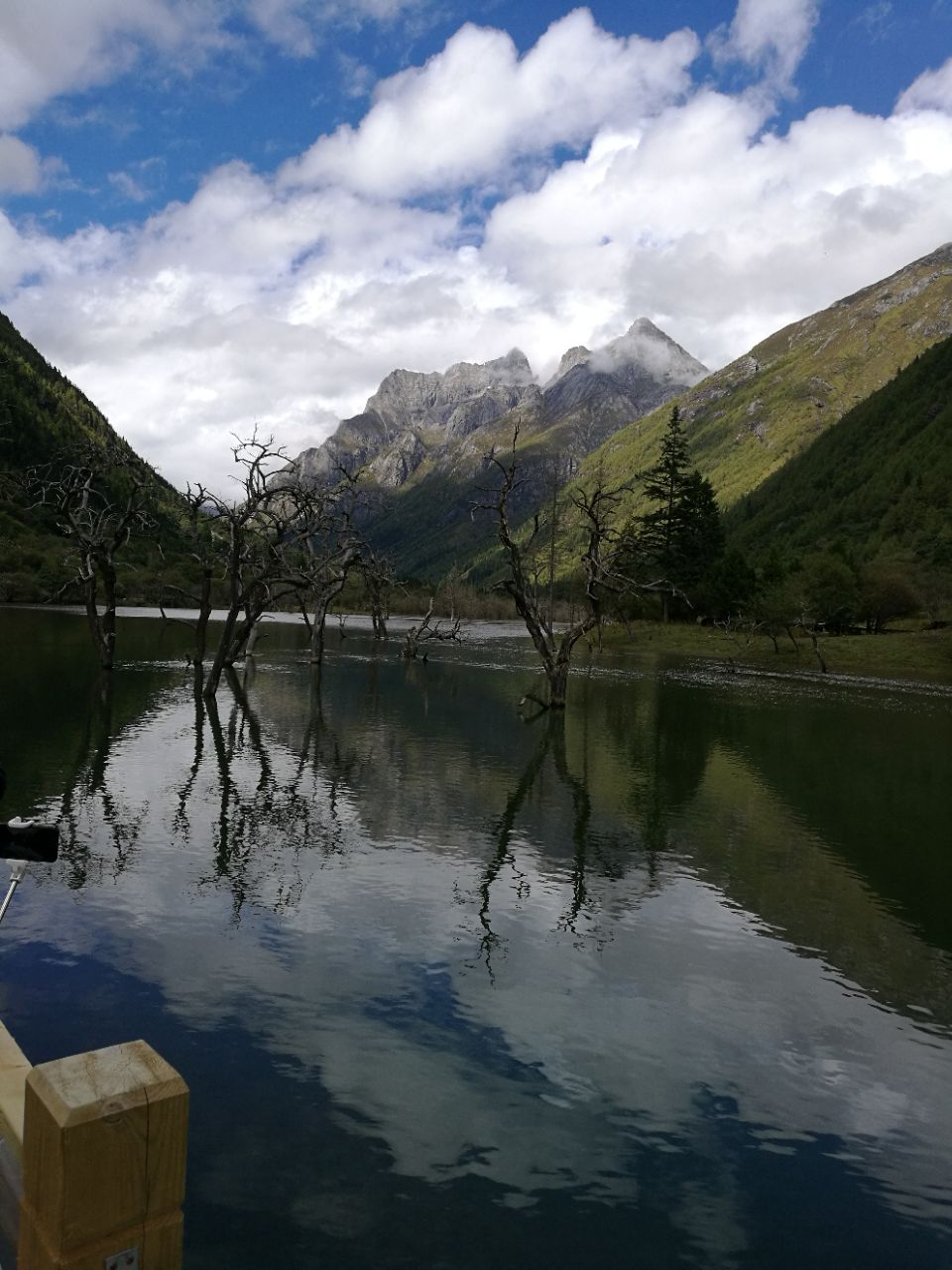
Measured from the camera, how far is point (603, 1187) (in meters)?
6.87

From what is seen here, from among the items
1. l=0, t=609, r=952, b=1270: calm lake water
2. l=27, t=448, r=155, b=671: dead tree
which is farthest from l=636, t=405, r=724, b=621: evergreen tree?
l=0, t=609, r=952, b=1270: calm lake water

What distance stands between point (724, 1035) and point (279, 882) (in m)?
6.82

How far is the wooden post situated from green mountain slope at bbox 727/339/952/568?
358 ft

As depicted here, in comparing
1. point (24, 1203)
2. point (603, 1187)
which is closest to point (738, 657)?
point (603, 1187)

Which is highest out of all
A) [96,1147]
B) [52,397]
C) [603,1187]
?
[52,397]

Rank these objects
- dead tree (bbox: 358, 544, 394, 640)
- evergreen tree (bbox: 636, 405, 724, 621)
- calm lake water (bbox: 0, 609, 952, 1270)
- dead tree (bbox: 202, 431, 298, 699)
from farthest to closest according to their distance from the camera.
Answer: evergreen tree (bbox: 636, 405, 724, 621)
dead tree (bbox: 358, 544, 394, 640)
dead tree (bbox: 202, 431, 298, 699)
calm lake water (bbox: 0, 609, 952, 1270)

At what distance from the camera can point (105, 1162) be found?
2791mm

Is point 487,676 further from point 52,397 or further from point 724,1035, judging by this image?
point 52,397

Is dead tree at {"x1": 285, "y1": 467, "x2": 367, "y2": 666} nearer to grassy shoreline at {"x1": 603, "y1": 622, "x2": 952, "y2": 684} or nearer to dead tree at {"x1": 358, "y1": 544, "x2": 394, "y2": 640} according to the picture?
dead tree at {"x1": 358, "y1": 544, "x2": 394, "y2": 640}

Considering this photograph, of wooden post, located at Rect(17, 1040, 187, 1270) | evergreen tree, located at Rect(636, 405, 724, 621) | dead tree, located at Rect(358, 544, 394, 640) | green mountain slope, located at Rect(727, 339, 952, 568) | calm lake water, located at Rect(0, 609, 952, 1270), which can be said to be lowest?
calm lake water, located at Rect(0, 609, 952, 1270)

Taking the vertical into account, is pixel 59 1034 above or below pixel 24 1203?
below

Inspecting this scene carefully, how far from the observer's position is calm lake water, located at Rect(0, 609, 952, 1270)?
6602 mm

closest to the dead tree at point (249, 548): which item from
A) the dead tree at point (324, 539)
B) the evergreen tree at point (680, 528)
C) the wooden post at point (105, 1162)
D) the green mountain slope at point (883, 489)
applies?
the dead tree at point (324, 539)

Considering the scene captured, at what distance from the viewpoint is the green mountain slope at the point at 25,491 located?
238 ft
